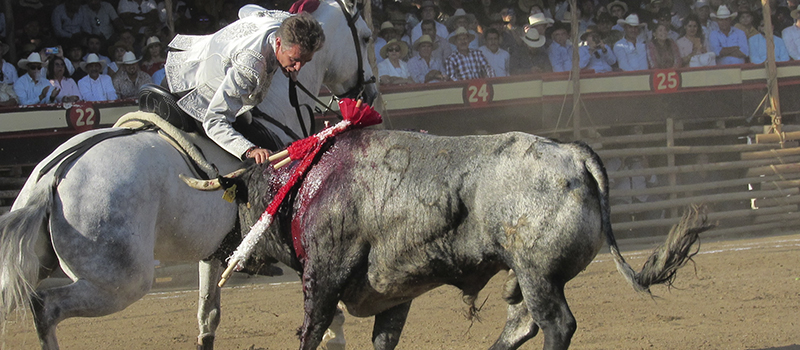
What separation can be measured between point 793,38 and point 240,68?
1000 cm

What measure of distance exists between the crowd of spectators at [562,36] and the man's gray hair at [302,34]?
584cm

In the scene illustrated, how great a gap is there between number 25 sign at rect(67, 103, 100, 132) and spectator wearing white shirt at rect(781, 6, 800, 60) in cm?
933

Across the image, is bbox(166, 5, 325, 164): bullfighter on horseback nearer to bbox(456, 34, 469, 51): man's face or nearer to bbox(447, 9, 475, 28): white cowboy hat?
bbox(456, 34, 469, 51): man's face

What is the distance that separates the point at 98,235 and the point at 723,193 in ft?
31.5

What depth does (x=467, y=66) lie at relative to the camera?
994 centimetres

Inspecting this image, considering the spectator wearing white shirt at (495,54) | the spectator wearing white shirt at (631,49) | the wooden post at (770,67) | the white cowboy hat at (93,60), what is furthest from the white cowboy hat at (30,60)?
the wooden post at (770,67)

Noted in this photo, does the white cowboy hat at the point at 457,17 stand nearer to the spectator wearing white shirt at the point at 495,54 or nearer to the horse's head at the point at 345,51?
the spectator wearing white shirt at the point at 495,54

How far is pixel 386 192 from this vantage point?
3.44 meters

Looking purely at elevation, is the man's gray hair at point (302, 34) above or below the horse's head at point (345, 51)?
above

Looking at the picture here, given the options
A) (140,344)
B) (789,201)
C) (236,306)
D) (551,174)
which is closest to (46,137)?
(236,306)

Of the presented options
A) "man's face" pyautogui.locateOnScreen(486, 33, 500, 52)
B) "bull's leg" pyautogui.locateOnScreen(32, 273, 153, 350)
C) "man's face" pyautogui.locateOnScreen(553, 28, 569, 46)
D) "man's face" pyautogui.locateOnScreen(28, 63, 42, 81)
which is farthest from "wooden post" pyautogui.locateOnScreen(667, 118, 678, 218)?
"bull's leg" pyautogui.locateOnScreen(32, 273, 153, 350)

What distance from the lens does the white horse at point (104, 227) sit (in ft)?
11.7

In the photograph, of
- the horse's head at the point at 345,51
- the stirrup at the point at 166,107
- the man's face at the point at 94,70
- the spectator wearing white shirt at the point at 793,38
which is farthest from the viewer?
the spectator wearing white shirt at the point at 793,38

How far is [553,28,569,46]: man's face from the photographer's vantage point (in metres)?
10.6
